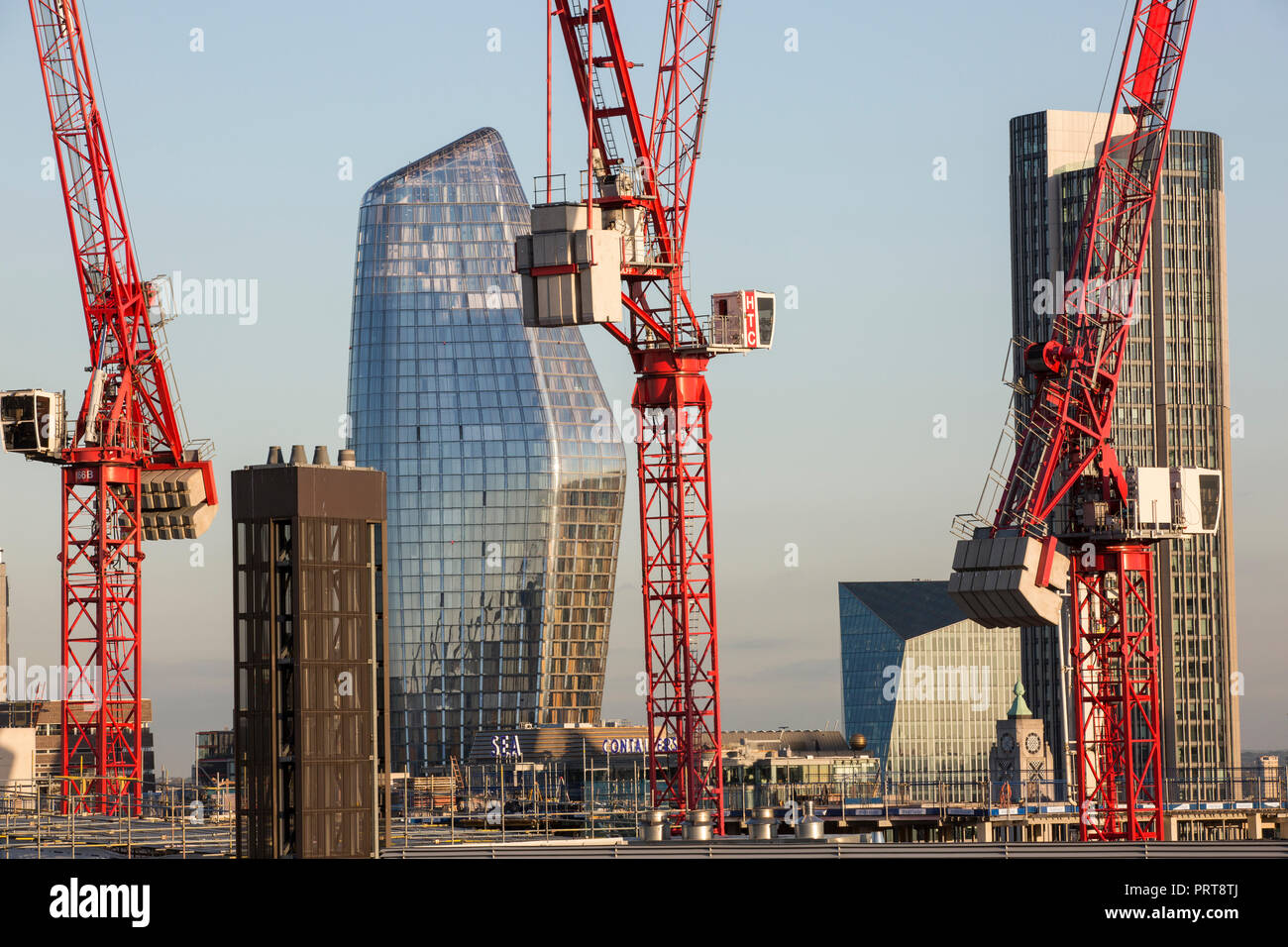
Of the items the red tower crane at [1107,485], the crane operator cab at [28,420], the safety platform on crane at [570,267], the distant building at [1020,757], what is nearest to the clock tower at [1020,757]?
the distant building at [1020,757]

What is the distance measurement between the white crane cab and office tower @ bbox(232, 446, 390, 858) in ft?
135

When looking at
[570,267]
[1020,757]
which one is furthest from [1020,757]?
[570,267]

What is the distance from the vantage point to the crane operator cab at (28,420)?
135125 mm

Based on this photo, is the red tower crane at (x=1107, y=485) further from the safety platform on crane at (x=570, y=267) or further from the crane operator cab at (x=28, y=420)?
the crane operator cab at (x=28, y=420)

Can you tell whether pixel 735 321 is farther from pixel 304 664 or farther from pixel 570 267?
pixel 304 664

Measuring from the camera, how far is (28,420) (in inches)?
5325

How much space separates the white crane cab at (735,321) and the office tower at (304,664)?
41.2 metres

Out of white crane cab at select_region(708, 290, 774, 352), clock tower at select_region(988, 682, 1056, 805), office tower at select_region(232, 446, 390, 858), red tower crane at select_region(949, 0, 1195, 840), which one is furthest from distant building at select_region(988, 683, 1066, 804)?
office tower at select_region(232, 446, 390, 858)

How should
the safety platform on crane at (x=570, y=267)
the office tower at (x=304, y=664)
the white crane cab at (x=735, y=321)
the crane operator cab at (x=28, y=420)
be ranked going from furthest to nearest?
the crane operator cab at (x=28, y=420)
the white crane cab at (x=735, y=321)
the safety platform on crane at (x=570, y=267)
the office tower at (x=304, y=664)

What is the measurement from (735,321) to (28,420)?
162ft

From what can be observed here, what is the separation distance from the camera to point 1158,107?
12788 cm
